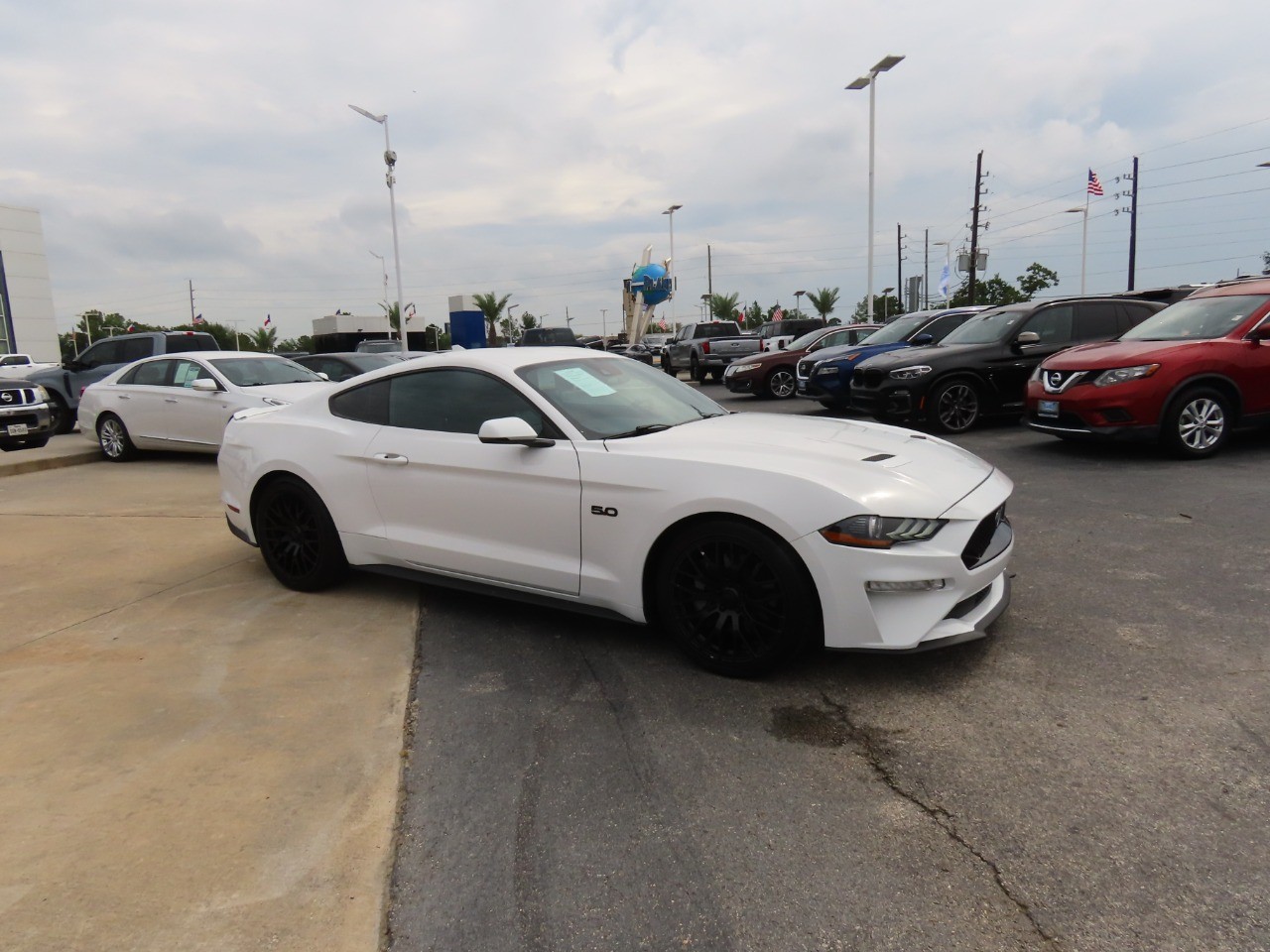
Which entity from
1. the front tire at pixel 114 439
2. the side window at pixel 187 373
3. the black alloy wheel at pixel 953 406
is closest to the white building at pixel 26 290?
the front tire at pixel 114 439

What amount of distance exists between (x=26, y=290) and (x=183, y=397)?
A: 42.5 m

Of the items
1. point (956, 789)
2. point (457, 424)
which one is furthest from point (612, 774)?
point (457, 424)

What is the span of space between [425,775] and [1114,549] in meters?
4.40

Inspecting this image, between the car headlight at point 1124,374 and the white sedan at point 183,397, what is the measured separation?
852cm

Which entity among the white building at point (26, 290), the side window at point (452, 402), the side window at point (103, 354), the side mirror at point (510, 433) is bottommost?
the side mirror at point (510, 433)

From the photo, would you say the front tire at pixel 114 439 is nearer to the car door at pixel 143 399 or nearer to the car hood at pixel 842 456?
the car door at pixel 143 399

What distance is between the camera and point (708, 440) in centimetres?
377

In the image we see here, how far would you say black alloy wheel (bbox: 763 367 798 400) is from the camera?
16550 mm

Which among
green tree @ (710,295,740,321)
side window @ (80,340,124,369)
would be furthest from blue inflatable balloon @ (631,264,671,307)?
side window @ (80,340,124,369)

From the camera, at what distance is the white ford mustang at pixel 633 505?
10.6ft

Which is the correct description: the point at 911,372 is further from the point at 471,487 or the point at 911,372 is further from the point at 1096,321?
the point at 471,487

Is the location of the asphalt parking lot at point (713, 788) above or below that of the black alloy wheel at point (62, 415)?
below

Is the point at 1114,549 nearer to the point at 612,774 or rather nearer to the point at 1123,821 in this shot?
the point at 1123,821

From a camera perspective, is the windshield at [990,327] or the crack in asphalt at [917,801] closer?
the crack in asphalt at [917,801]
